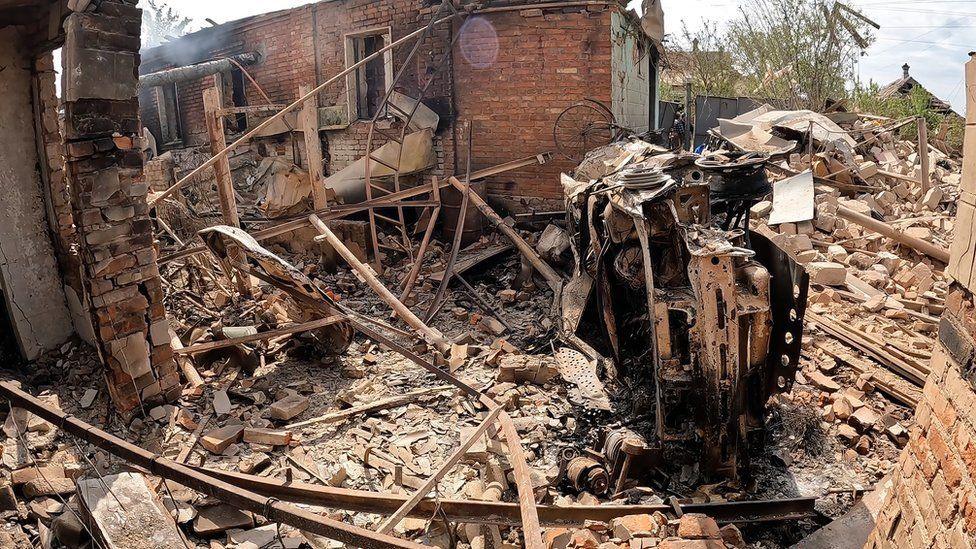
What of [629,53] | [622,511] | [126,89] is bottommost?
[622,511]

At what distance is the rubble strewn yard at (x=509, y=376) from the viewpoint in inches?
131

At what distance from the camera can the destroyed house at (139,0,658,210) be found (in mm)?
9164

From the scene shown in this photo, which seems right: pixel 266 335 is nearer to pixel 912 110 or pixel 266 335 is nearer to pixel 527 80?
pixel 527 80

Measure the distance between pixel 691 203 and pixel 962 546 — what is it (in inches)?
120

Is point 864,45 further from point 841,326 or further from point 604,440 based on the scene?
point 604,440

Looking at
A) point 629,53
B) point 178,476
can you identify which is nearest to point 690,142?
point 629,53

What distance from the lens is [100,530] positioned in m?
3.03

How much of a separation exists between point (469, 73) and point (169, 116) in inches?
432

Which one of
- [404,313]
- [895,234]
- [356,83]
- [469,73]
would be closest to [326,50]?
[356,83]

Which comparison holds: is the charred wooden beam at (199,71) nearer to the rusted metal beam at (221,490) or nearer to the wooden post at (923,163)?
the rusted metal beam at (221,490)

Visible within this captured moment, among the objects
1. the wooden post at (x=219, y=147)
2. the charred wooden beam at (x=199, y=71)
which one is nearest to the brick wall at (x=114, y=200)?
the wooden post at (x=219, y=147)

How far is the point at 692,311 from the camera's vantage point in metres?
4.04

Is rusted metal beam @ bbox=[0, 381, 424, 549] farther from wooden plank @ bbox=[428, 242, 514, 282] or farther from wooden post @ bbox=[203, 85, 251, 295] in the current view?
wooden plank @ bbox=[428, 242, 514, 282]

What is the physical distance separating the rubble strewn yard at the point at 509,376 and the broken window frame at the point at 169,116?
31.7 ft
